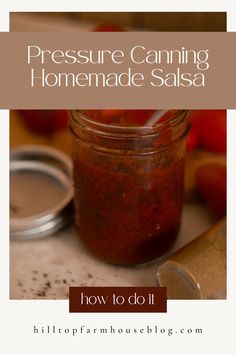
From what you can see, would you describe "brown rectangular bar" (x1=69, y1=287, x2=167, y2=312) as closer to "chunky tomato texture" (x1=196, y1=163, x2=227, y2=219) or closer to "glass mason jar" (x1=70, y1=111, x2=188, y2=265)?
"glass mason jar" (x1=70, y1=111, x2=188, y2=265)

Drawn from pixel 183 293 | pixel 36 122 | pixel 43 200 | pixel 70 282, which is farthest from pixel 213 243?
pixel 36 122

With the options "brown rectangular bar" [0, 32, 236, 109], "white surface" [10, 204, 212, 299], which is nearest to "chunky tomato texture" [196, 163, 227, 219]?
"white surface" [10, 204, 212, 299]

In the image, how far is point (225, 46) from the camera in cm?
85

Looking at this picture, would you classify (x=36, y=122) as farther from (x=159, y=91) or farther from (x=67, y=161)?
(x=159, y=91)

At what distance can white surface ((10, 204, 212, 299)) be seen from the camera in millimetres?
936

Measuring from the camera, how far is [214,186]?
3.41 feet

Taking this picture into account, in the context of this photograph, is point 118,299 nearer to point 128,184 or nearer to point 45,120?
point 128,184

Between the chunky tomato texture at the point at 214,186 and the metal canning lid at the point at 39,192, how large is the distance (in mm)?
233

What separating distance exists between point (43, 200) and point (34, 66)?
30 cm

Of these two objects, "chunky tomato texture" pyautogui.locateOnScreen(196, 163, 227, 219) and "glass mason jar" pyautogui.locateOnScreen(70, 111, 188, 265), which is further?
"chunky tomato texture" pyautogui.locateOnScreen(196, 163, 227, 219)

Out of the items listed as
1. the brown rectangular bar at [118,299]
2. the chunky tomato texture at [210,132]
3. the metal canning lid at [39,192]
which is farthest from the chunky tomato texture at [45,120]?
the brown rectangular bar at [118,299]

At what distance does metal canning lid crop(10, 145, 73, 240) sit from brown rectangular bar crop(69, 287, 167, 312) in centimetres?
16

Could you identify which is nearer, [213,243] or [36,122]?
[213,243]

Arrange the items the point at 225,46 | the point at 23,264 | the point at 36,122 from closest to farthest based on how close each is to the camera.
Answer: the point at 225,46, the point at 23,264, the point at 36,122
